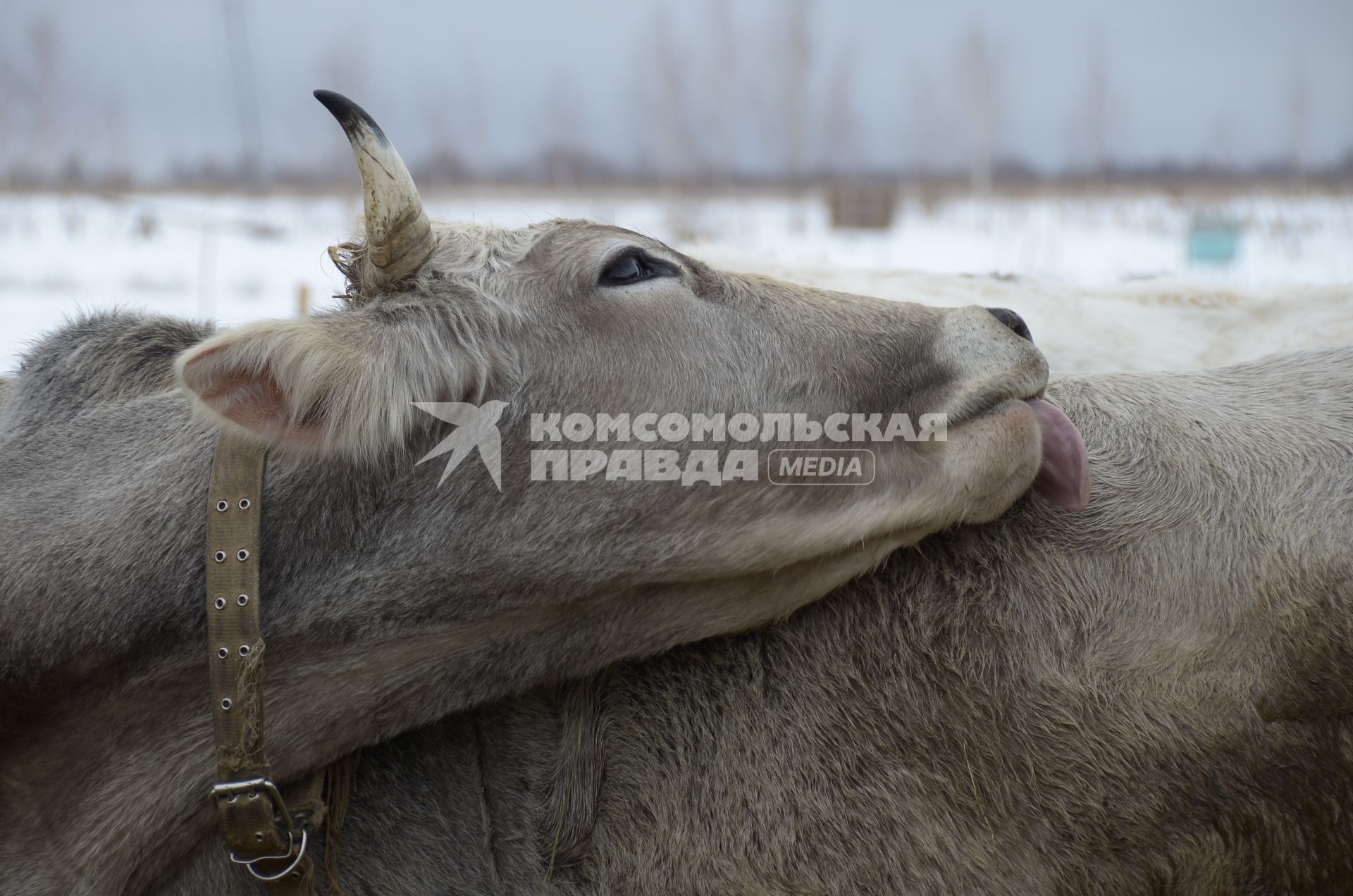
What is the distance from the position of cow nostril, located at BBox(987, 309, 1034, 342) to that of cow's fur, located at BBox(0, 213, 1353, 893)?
0.23 feet

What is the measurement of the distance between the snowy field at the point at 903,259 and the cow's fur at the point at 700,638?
54cm

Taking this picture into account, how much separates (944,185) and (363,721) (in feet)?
169

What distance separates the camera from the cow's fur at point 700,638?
6.66 feet

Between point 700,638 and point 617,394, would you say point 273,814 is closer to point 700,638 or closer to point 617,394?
point 700,638

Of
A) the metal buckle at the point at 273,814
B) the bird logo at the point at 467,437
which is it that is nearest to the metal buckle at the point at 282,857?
the metal buckle at the point at 273,814

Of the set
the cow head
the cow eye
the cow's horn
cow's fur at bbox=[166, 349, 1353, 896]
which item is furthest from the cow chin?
the cow's horn

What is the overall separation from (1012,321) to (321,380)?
1.47 meters

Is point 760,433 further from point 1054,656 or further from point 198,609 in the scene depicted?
point 198,609

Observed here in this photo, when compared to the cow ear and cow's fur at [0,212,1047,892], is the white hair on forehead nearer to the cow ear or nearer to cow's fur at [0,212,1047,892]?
cow's fur at [0,212,1047,892]

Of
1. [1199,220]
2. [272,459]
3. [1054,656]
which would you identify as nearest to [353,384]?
[272,459]

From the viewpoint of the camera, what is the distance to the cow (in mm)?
2027

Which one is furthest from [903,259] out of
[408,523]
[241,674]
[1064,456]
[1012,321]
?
[241,674]

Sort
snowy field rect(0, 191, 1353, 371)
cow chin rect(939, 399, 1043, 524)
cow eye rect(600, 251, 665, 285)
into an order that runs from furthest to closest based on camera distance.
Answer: snowy field rect(0, 191, 1353, 371), cow eye rect(600, 251, 665, 285), cow chin rect(939, 399, 1043, 524)

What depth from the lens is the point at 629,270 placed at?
229 cm
